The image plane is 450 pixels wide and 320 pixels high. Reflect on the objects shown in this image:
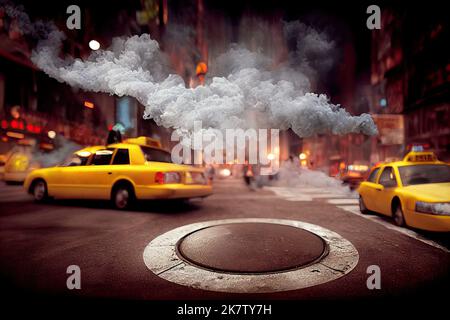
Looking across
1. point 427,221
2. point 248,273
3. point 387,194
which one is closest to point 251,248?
point 248,273

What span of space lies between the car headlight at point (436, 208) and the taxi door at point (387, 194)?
2.92ft

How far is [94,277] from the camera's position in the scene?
2.64 meters

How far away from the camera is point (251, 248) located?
3.46m

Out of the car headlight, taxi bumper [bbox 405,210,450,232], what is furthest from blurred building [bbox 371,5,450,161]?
the car headlight

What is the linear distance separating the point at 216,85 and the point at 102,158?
374 centimetres

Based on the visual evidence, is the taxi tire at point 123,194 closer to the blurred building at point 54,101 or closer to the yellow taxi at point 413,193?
the yellow taxi at point 413,193

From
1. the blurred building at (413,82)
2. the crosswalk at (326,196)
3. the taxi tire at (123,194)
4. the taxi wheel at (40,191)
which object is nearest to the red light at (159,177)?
the taxi tire at (123,194)

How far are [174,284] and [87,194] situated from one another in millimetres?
5259

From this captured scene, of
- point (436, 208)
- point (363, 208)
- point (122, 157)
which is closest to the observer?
point (436, 208)

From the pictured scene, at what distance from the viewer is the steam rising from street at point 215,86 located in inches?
224

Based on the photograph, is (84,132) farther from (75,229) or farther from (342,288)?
(342,288)

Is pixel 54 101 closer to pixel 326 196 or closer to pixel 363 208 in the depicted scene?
pixel 326 196

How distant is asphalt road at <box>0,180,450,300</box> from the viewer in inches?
93.3
